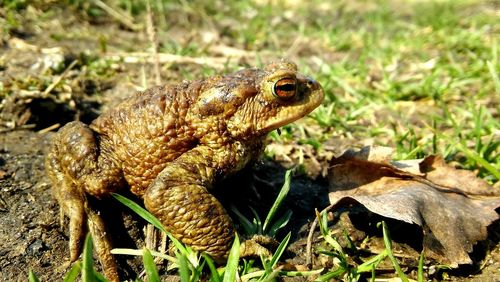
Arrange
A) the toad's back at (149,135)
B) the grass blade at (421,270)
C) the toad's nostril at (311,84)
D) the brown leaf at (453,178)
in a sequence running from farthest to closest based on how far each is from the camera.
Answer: the brown leaf at (453,178) < the toad's nostril at (311,84) < the toad's back at (149,135) < the grass blade at (421,270)

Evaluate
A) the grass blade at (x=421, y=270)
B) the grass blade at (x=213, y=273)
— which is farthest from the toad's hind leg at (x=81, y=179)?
the grass blade at (x=421, y=270)

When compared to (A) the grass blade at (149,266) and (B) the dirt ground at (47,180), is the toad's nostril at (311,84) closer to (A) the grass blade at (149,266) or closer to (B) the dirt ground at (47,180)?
(B) the dirt ground at (47,180)

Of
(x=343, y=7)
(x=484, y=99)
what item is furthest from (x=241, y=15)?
(x=484, y=99)

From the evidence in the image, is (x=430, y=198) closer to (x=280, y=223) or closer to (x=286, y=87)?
(x=280, y=223)

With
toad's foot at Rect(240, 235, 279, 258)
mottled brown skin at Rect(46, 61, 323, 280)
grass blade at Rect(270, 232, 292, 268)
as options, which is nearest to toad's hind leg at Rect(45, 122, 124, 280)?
mottled brown skin at Rect(46, 61, 323, 280)

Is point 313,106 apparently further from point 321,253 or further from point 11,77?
point 11,77

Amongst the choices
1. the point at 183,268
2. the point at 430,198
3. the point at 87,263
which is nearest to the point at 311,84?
the point at 430,198

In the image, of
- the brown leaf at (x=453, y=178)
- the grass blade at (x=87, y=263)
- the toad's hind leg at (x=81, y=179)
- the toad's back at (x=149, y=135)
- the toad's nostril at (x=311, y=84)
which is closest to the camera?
the grass blade at (x=87, y=263)

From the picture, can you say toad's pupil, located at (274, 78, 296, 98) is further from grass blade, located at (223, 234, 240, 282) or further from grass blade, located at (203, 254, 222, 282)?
grass blade, located at (203, 254, 222, 282)
